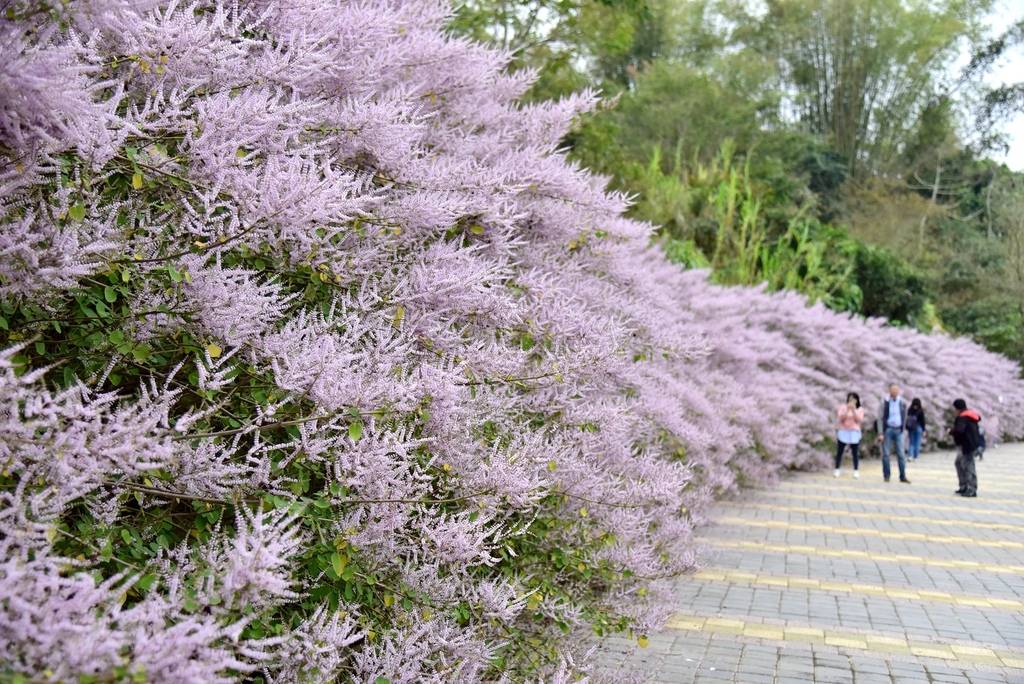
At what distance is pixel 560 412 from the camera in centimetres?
507

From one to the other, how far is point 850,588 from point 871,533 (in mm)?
2881

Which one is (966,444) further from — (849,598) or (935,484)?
(849,598)

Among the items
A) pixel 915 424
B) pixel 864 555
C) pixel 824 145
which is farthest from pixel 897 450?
pixel 824 145

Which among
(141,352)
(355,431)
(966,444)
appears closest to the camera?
(141,352)

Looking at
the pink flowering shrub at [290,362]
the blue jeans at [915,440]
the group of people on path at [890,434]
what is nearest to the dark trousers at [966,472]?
the group of people on path at [890,434]

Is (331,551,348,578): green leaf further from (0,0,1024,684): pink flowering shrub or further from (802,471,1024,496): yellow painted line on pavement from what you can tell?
(802,471,1024,496): yellow painted line on pavement

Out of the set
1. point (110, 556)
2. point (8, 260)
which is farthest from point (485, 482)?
point (8, 260)

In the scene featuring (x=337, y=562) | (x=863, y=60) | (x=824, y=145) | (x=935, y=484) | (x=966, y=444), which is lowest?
(x=935, y=484)

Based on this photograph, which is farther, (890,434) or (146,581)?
(890,434)

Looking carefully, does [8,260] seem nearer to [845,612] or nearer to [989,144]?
[845,612]

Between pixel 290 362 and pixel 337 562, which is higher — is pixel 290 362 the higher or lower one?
the higher one

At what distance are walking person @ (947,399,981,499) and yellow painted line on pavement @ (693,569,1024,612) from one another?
588cm

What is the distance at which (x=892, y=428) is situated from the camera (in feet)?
51.6

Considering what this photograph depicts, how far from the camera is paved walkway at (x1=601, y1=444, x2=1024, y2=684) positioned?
587cm
